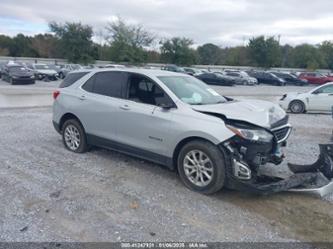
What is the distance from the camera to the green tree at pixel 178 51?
52.9m

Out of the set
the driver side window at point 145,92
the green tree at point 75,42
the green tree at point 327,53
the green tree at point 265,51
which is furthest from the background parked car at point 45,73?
the green tree at point 327,53

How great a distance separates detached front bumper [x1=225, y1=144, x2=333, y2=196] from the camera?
4004 millimetres

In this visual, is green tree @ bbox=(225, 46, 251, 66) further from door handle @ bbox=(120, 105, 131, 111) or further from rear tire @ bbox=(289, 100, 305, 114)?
door handle @ bbox=(120, 105, 131, 111)

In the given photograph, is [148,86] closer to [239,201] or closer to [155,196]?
[155,196]

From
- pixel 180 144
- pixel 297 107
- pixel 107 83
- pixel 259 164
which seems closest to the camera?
pixel 259 164

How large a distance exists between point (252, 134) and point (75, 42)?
50.1m

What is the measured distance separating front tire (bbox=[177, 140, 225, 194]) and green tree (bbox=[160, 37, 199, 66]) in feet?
164

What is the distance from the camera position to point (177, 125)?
4.40 m

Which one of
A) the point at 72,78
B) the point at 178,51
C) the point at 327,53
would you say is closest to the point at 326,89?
A: the point at 72,78

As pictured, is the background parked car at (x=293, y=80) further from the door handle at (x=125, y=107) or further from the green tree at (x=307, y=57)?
the door handle at (x=125, y=107)

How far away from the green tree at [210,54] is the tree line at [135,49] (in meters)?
9.15

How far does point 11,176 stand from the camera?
4816 mm

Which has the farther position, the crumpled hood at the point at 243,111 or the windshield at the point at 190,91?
the windshield at the point at 190,91

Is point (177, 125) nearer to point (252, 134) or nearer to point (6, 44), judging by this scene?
point (252, 134)
